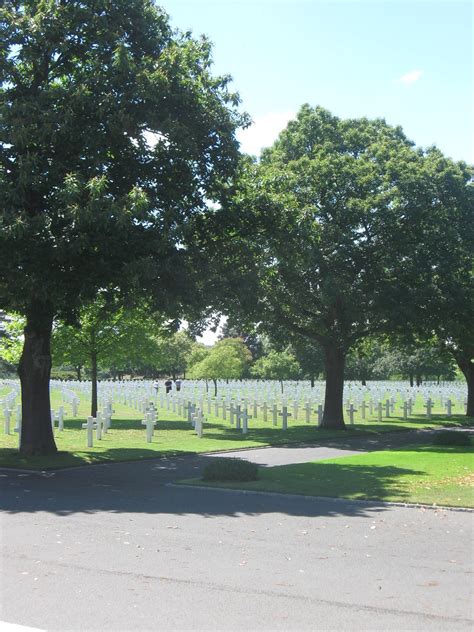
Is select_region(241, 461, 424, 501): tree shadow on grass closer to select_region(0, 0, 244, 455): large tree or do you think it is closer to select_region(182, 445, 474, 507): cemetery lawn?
select_region(182, 445, 474, 507): cemetery lawn

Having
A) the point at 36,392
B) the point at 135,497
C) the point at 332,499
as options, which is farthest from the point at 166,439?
the point at 332,499

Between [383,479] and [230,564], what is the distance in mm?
7130

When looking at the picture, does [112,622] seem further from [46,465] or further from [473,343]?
[473,343]

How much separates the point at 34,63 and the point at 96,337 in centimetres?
1743

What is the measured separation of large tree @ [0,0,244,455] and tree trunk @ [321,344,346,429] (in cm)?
Answer: 1344

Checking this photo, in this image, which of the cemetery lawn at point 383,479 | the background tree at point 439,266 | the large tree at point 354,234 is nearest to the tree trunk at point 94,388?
the large tree at point 354,234

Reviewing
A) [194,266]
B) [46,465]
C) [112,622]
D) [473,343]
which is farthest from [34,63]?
[473,343]

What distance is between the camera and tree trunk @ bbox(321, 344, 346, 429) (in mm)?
29266

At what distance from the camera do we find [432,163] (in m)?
27.5

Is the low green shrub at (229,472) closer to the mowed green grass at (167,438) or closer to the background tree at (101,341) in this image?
the mowed green grass at (167,438)

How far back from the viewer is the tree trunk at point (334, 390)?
29.3 metres

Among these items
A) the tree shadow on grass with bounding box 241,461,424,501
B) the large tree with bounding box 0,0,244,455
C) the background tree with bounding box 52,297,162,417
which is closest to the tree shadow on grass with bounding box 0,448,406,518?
the tree shadow on grass with bounding box 241,461,424,501

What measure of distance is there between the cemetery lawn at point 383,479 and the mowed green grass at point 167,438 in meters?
4.73

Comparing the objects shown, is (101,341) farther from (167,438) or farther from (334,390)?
(334,390)
